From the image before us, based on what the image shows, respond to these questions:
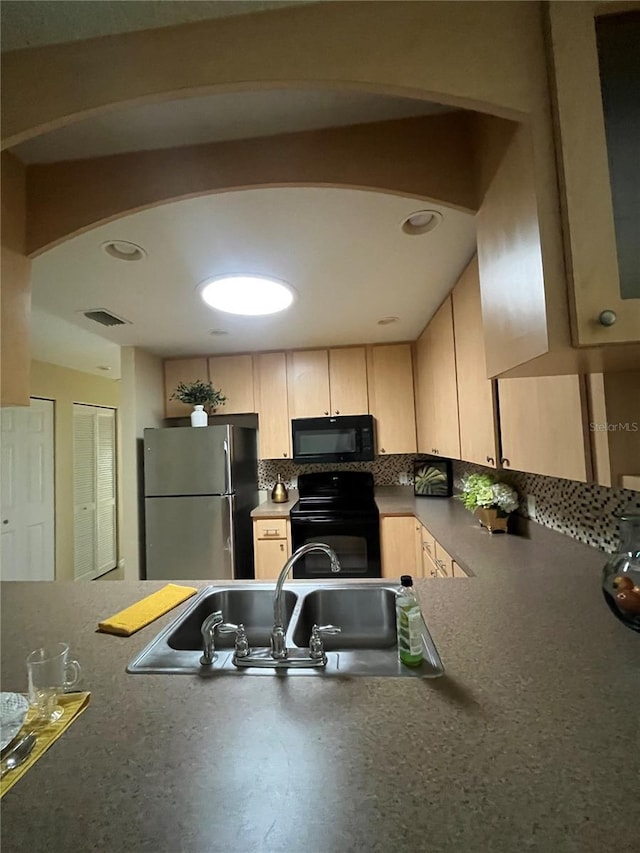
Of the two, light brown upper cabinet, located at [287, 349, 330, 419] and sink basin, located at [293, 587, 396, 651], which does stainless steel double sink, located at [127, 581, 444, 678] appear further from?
light brown upper cabinet, located at [287, 349, 330, 419]

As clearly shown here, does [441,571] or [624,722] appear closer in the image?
[624,722]

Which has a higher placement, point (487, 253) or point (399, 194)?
point (399, 194)

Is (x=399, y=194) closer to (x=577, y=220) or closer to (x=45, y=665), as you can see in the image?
(x=577, y=220)

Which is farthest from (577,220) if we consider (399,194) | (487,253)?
(399,194)

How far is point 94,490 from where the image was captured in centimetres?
457

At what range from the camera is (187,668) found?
2.83 ft

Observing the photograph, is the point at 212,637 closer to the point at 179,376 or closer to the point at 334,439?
the point at 334,439

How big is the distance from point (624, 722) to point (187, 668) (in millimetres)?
834

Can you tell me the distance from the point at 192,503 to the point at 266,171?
7.89 ft

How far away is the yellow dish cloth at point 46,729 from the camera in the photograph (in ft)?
1.92

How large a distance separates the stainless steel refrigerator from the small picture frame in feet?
4.91

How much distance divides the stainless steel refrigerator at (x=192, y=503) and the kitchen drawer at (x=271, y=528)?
0.20 metres

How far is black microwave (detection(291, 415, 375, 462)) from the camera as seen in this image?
10.8ft

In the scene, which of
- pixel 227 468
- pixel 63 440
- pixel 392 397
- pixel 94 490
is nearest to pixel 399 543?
pixel 392 397
